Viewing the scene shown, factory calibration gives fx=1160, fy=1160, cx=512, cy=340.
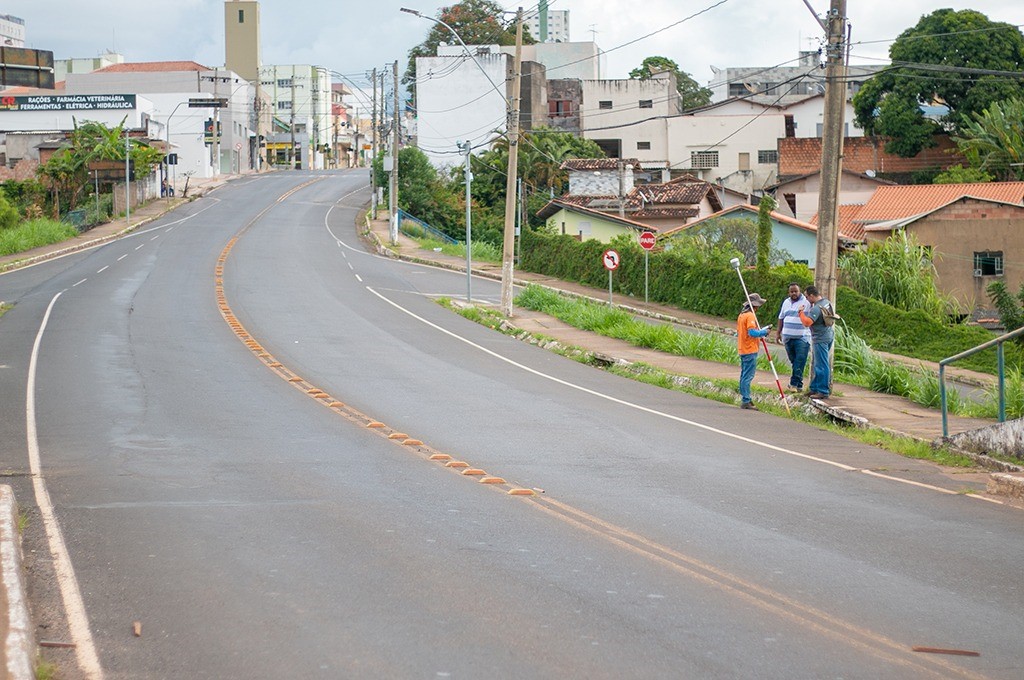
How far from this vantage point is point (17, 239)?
50969 millimetres

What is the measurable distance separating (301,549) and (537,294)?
29.2 m

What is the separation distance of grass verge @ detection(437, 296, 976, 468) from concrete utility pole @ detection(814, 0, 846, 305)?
219cm

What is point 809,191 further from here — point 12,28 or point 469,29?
point 12,28

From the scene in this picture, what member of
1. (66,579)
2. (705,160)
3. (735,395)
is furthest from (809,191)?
(66,579)

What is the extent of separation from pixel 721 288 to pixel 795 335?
70.1 feet

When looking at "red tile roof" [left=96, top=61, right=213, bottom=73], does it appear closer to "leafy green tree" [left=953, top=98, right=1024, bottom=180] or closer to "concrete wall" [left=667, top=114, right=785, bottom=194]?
"concrete wall" [left=667, top=114, right=785, bottom=194]

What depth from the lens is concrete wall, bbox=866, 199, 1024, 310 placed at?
4153 cm

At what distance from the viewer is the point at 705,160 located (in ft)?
264

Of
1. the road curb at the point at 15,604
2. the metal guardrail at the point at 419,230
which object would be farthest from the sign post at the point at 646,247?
the road curb at the point at 15,604

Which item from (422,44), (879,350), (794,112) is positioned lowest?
(879,350)

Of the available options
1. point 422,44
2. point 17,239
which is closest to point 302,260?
point 17,239

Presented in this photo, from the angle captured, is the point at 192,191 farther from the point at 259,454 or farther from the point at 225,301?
the point at 259,454

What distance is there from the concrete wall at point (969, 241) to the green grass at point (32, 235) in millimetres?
37031

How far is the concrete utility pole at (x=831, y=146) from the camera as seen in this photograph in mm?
18328
